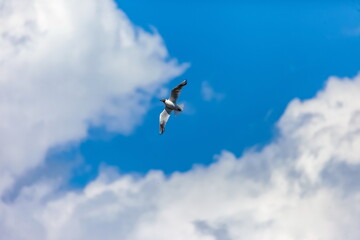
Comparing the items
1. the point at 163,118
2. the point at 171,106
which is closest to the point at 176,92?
the point at 171,106

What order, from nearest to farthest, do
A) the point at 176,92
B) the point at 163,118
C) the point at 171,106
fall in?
1. the point at 176,92
2. the point at 171,106
3. the point at 163,118

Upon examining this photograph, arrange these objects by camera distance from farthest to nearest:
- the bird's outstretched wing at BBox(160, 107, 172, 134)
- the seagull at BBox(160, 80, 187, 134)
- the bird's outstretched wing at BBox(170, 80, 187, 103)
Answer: the bird's outstretched wing at BBox(160, 107, 172, 134), the seagull at BBox(160, 80, 187, 134), the bird's outstretched wing at BBox(170, 80, 187, 103)

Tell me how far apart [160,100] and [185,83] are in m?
10.0

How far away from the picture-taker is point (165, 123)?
16238 centimetres

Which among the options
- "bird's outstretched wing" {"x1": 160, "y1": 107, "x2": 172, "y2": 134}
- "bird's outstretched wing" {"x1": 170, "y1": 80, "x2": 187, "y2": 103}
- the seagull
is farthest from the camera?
"bird's outstretched wing" {"x1": 160, "y1": 107, "x2": 172, "y2": 134}

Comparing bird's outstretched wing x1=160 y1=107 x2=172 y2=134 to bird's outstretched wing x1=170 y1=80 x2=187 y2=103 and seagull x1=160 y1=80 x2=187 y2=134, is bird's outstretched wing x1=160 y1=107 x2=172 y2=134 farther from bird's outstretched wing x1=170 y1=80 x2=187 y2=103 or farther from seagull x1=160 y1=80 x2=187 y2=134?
bird's outstretched wing x1=170 y1=80 x2=187 y2=103

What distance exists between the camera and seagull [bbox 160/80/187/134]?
155m

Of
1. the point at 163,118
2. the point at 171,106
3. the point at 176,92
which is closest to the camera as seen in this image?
the point at 176,92

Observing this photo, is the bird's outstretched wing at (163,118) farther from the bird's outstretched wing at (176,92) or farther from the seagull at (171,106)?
the bird's outstretched wing at (176,92)

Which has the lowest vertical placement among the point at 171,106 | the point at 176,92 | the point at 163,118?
the point at 171,106

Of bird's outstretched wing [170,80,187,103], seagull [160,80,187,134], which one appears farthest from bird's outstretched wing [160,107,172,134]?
bird's outstretched wing [170,80,187,103]

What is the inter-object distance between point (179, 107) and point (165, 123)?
7.36 meters

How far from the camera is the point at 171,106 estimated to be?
158000mm

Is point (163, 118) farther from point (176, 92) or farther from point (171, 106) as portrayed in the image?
point (176, 92)
